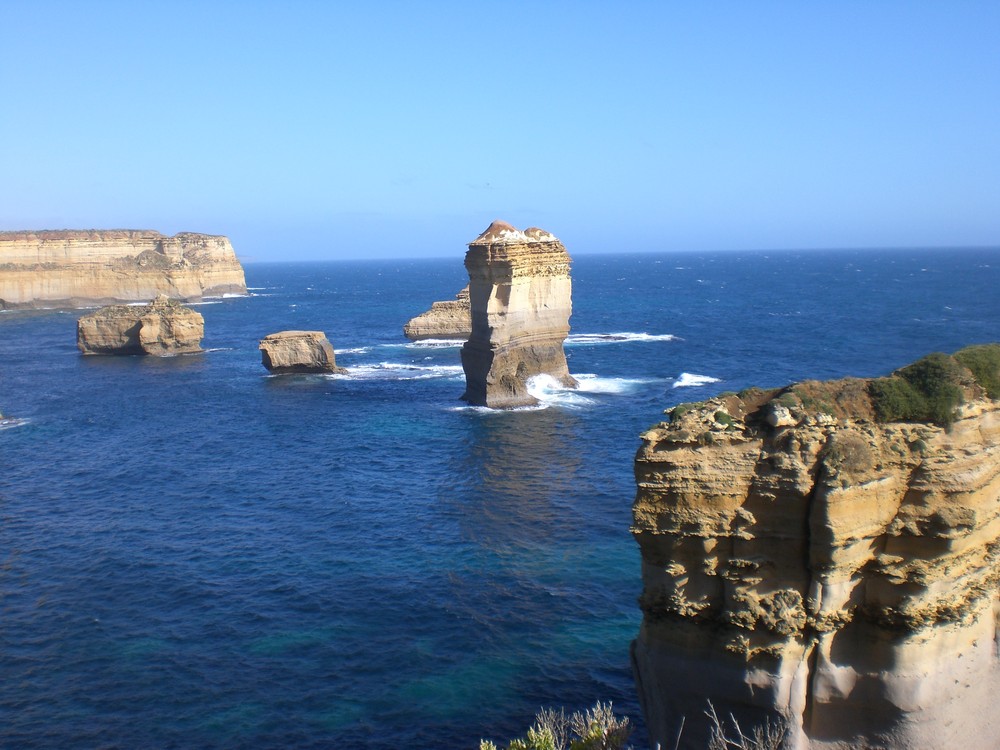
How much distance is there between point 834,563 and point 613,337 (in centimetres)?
7699

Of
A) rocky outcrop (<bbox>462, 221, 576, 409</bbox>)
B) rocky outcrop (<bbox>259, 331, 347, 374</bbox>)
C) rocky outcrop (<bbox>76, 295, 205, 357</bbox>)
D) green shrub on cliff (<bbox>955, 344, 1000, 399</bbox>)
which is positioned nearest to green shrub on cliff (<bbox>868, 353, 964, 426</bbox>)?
green shrub on cliff (<bbox>955, 344, 1000, 399</bbox>)

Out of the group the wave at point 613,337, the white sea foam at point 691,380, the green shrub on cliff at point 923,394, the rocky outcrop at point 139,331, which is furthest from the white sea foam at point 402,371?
the green shrub on cliff at point 923,394

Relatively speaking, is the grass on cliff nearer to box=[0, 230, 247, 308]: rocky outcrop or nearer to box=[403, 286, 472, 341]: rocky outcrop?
box=[403, 286, 472, 341]: rocky outcrop

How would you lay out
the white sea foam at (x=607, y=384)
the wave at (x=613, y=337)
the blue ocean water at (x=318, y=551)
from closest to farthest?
the blue ocean water at (x=318, y=551), the white sea foam at (x=607, y=384), the wave at (x=613, y=337)

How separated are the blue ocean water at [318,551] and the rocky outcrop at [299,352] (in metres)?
1.36

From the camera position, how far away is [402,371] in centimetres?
7238

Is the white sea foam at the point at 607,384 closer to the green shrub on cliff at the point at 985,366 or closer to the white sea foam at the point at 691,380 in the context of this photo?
the white sea foam at the point at 691,380

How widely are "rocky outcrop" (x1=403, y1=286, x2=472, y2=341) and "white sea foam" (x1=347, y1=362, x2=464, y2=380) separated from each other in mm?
15026

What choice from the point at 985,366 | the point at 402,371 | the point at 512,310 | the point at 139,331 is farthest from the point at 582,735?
the point at 139,331

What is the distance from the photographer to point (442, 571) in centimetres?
2961

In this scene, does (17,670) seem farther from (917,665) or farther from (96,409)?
(96,409)

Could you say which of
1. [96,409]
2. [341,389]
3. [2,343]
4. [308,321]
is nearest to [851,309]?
[308,321]

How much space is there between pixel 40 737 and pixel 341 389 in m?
44.4

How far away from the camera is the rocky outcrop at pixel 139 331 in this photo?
8281 centimetres
